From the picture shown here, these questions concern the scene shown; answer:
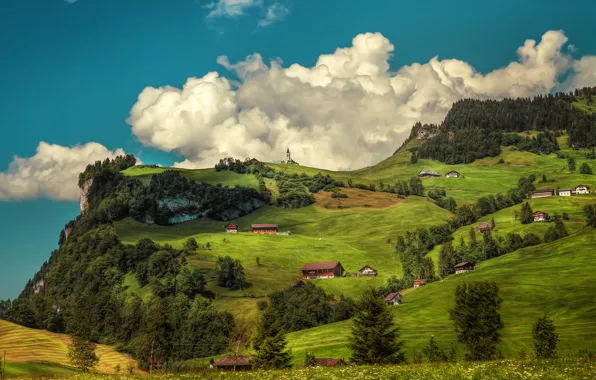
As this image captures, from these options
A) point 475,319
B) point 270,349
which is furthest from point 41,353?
point 475,319

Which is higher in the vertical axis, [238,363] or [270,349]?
[270,349]

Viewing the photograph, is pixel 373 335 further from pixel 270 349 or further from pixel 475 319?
pixel 475 319

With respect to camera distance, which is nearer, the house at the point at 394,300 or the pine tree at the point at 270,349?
the pine tree at the point at 270,349

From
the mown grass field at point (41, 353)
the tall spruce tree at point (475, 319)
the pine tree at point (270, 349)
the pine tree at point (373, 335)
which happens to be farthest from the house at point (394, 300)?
the pine tree at point (373, 335)

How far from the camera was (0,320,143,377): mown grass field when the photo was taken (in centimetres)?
12279

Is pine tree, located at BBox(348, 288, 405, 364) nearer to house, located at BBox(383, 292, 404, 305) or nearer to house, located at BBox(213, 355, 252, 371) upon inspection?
house, located at BBox(213, 355, 252, 371)

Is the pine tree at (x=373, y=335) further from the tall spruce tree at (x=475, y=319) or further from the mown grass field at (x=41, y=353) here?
the mown grass field at (x=41, y=353)

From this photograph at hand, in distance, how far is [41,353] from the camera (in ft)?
511

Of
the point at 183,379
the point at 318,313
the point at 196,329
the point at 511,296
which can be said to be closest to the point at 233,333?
the point at 196,329

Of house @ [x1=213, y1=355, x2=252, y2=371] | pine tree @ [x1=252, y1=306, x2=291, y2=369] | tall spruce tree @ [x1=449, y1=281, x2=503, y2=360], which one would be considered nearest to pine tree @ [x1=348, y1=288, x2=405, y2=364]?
pine tree @ [x1=252, y1=306, x2=291, y2=369]

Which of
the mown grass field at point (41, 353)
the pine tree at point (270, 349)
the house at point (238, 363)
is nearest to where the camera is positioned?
the pine tree at point (270, 349)

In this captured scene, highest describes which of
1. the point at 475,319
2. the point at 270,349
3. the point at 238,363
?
the point at 475,319

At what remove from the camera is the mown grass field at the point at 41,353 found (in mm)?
122794

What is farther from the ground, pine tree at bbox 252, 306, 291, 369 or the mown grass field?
pine tree at bbox 252, 306, 291, 369
